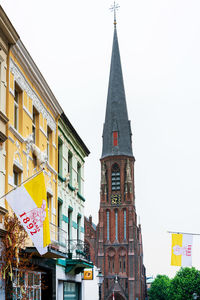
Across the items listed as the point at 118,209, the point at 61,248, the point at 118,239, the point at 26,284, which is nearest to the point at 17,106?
the point at 26,284

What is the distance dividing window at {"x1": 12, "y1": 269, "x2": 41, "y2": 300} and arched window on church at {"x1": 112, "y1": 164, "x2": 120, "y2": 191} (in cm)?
7873

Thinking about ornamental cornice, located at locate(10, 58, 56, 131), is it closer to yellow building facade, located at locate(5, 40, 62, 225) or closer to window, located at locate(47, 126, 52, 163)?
yellow building facade, located at locate(5, 40, 62, 225)

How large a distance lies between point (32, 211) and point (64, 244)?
8429 mm

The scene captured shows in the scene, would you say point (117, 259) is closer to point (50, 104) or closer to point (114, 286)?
point (114, 286)

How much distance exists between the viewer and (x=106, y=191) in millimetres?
97938

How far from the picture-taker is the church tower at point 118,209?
3664 inches

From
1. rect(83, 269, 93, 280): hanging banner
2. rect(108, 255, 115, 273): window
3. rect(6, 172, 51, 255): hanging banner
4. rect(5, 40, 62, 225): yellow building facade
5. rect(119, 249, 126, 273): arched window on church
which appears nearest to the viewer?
rect(6, 172, 51, 255): hanging banner

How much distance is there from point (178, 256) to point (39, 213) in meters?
13.4

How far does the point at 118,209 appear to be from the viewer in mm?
96875

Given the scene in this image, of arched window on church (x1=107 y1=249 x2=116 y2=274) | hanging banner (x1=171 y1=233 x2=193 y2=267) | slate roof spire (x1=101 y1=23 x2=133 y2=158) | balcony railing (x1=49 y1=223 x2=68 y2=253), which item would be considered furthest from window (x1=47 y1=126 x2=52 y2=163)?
slate roof spire (x1=101 y1=23 x2=133 y2=158)

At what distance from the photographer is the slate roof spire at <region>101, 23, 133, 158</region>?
10075 cm

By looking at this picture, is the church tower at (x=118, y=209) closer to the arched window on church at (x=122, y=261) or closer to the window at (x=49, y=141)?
the arched window on church at (x=122, y=261)

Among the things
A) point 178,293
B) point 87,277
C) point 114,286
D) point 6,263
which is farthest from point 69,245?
point 114,286

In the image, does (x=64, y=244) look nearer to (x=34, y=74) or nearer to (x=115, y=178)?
(x=34, y=74)
